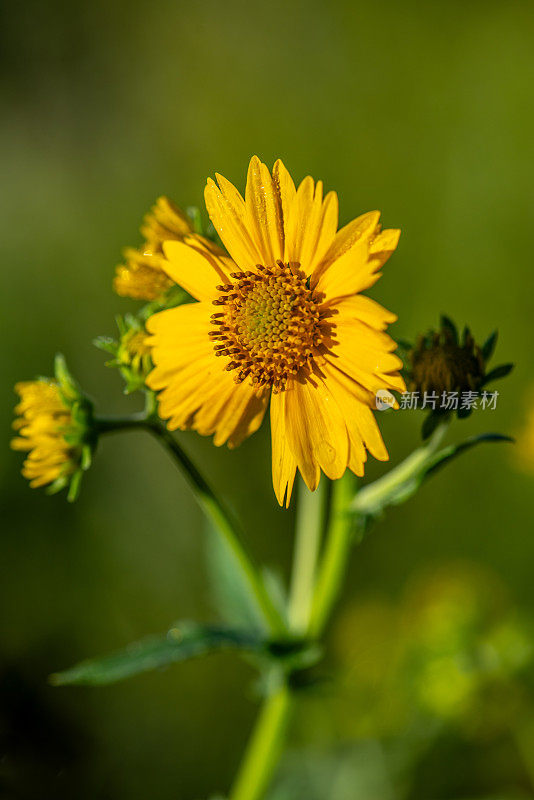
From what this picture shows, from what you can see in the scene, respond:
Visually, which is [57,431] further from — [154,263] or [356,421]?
[356,421]

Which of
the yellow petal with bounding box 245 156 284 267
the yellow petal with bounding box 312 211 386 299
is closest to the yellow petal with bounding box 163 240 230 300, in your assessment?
the yellow petal with bounding box 245 156 284 267

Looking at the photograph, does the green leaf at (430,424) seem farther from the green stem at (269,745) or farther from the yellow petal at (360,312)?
the green stem at (269,745)

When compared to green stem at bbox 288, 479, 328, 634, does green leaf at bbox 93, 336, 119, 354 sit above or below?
above

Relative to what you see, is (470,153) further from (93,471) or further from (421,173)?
(93,471)

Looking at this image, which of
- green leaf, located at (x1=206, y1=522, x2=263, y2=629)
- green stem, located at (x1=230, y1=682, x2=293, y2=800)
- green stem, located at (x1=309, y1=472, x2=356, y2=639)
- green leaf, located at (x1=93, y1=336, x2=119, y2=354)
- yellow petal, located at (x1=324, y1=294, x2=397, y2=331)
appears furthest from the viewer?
green leaf, located at (x1=206, y1=522, x2=263, y2=629)

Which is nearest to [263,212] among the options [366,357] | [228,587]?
[366,357]

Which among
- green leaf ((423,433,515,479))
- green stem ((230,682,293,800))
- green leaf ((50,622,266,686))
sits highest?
green leaf ((423,433,515,479))

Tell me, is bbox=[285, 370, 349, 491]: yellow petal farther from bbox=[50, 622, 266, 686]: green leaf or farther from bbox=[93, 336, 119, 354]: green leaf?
bbox=[50, 622, 266, 686]: green leaf
